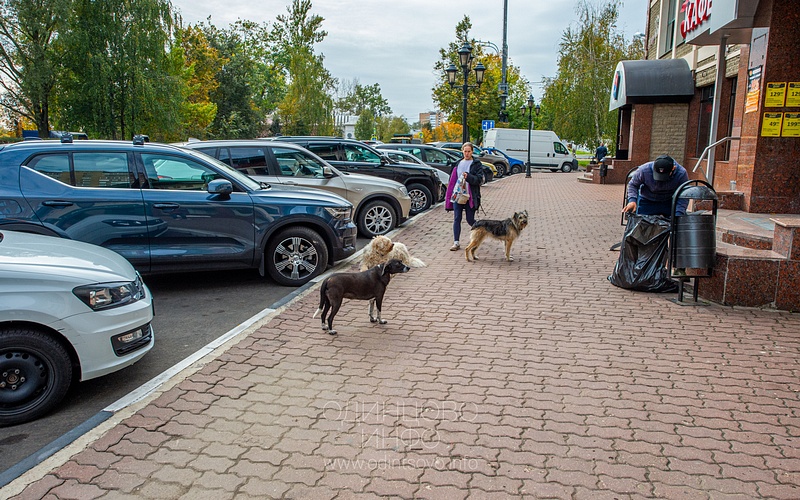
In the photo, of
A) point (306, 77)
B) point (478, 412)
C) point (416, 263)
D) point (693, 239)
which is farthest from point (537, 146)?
point (478, 412)

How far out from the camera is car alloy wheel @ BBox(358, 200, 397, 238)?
11.3 metres

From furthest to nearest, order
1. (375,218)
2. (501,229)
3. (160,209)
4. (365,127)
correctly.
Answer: (365,127) → (375,218) → (501,229) → (160,209)

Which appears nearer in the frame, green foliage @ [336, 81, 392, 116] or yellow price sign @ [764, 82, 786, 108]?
yellow price sign @ [764, 82, 786, 108]

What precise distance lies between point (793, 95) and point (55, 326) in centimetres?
1023

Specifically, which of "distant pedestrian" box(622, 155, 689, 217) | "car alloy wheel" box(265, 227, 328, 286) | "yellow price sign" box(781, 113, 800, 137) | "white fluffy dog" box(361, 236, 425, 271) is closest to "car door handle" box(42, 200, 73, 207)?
"car alloy wheel" box(265, 227, 328, 286)

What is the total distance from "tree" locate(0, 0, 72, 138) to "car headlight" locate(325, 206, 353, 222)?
25982 millimetres

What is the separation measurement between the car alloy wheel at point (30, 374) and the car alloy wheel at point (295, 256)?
3.60m

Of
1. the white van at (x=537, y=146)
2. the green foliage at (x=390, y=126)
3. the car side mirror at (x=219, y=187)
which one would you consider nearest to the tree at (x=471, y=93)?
the white van at (x=537, y=146)

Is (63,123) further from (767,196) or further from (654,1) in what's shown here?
(767,196)

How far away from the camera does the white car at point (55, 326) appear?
3.92 metres

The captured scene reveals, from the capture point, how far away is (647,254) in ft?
23.3

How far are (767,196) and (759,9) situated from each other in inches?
115

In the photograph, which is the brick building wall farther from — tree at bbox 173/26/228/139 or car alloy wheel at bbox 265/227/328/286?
tree at bbox 173/26/228/139

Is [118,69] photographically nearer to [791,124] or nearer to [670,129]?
[670,129]
